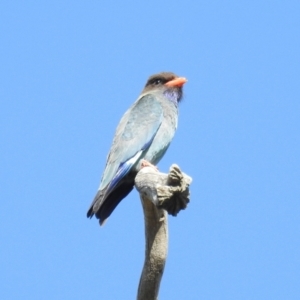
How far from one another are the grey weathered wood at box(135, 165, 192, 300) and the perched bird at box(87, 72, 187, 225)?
1.20 metres

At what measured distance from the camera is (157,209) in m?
5.21

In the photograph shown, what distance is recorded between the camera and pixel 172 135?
26.2ft

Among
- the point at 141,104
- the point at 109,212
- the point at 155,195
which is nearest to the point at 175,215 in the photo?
the point at 155,195

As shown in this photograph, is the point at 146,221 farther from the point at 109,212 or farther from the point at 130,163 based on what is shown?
the point at 130,163

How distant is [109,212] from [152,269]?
167 centimetres

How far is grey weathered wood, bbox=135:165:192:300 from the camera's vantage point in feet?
15.5

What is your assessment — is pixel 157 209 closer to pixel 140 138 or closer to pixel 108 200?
pixel 108 200

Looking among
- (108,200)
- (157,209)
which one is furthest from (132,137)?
(157,209)

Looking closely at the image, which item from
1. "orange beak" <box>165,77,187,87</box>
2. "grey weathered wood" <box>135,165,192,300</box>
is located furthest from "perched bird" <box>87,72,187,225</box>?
"grey weathered wood" <box>135,165,192,300</box>

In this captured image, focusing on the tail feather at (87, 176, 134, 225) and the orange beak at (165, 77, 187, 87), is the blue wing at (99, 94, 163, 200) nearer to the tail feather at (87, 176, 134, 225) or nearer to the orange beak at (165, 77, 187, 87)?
the tail feather at (87, 176, 134, 225)

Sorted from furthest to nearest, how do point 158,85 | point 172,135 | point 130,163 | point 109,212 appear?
point 158,85 → point 172,135 → point 130,163 → point 109,212

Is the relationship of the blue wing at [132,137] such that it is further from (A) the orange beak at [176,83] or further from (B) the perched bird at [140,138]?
(A) the orange beak at [176,83]

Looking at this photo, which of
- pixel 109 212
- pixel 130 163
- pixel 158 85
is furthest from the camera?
pixel 158 85

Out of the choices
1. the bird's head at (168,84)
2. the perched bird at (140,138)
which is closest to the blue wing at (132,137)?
the perched bird at (140,138)
